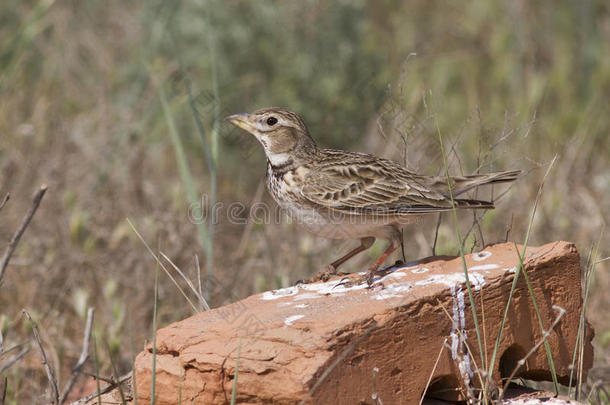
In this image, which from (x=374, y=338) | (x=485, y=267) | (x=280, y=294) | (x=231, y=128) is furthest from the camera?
(x=231, y=128)

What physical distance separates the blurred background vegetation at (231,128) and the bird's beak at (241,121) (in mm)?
168

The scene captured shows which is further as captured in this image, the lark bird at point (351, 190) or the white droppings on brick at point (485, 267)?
the lark bird at point (351, 190)

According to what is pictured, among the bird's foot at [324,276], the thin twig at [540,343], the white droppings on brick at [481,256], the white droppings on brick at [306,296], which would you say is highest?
the white droppings on brick at [481,256]

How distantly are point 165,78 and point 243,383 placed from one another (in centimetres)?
633

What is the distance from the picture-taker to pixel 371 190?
225 inches

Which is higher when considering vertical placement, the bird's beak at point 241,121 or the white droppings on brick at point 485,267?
the bird's beak at point 241,121

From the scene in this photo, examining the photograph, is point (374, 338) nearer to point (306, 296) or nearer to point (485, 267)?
point (306, 296)

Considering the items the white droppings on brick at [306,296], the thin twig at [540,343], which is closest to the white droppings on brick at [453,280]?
the thin twig at [540,343]

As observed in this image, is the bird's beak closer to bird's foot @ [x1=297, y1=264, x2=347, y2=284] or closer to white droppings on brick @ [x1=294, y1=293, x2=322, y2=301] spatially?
bird's foot @ [x1=297, y1=264, x2=347, y2=284]

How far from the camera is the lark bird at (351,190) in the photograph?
5.57m

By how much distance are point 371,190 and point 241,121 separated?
3.71ft

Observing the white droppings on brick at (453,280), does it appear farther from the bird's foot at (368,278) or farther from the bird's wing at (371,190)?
the bird's wing at (371,190)

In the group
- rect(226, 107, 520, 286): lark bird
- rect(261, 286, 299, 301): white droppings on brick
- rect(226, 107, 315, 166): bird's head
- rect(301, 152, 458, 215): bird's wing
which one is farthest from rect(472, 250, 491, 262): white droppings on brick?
rect(226, 107, 315, 166): bird's head

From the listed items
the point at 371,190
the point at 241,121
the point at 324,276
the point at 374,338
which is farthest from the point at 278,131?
the point at 374,338
